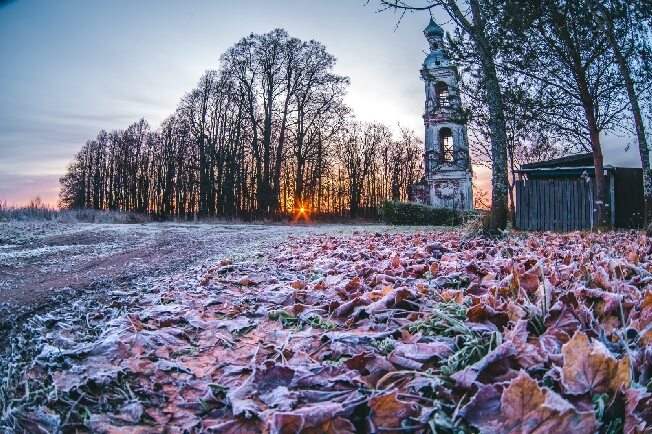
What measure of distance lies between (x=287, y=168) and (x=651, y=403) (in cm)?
3764

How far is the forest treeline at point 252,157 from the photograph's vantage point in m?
30.3

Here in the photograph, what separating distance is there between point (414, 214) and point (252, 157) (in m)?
16.7

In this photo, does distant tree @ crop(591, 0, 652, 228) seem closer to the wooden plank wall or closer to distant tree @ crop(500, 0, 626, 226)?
distant tree @ crop(500, 0, 626, 226)

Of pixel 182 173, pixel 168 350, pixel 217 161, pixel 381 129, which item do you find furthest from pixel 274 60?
pixel 168 350

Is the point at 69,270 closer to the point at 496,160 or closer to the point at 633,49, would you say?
the point at 496,160

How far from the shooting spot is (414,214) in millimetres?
23875

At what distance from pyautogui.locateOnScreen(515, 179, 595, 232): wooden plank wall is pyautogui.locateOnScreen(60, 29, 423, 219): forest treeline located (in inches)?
662

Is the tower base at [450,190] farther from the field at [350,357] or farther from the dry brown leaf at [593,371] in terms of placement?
the dry brown leaf at [593,371]

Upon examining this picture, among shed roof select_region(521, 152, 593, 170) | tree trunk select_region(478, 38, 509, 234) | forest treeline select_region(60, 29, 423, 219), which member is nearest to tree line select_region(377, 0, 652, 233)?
tree trunk select_region(478, 38, 509, 234)

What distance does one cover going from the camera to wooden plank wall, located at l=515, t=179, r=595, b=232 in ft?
49.6

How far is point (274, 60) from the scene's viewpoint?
30266 mm

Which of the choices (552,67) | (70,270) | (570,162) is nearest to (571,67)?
(552,67)

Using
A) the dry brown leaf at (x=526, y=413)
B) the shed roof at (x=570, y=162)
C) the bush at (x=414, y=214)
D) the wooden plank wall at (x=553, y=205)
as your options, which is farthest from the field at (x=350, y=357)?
the bush at (x=414, y=214)

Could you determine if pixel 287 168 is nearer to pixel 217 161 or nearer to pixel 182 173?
pixel 217 161
